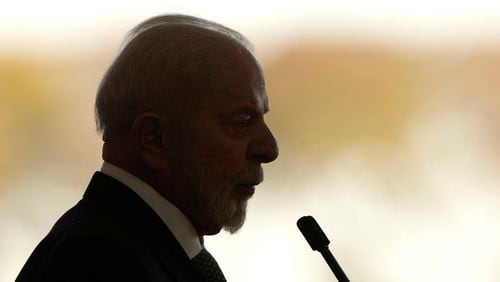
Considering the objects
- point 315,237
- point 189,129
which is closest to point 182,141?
point 189,129

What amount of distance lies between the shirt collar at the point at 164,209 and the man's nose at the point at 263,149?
0.46 feet

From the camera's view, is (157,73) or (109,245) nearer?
(109,245)

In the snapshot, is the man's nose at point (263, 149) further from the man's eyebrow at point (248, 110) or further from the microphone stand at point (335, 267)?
the microphone stand at point (335, 267)

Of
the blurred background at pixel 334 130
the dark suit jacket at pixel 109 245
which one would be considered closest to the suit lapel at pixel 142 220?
the dark suit jacket at pixel 109 245

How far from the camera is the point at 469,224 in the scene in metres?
2.63

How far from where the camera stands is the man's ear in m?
1.50

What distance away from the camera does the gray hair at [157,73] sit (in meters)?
1.51

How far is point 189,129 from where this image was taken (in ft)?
4.95

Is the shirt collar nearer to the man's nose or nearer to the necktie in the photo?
the necktie

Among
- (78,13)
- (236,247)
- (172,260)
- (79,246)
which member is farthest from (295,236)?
(79,246)

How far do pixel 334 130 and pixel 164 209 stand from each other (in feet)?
4.15

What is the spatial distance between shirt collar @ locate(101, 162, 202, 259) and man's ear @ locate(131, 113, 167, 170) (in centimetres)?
3

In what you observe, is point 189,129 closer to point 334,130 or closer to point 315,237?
point 315,237

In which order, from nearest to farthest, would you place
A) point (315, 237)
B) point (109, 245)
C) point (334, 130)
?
1. point (109, 245)
2. point (315, 237)
3. point (334, 130)
